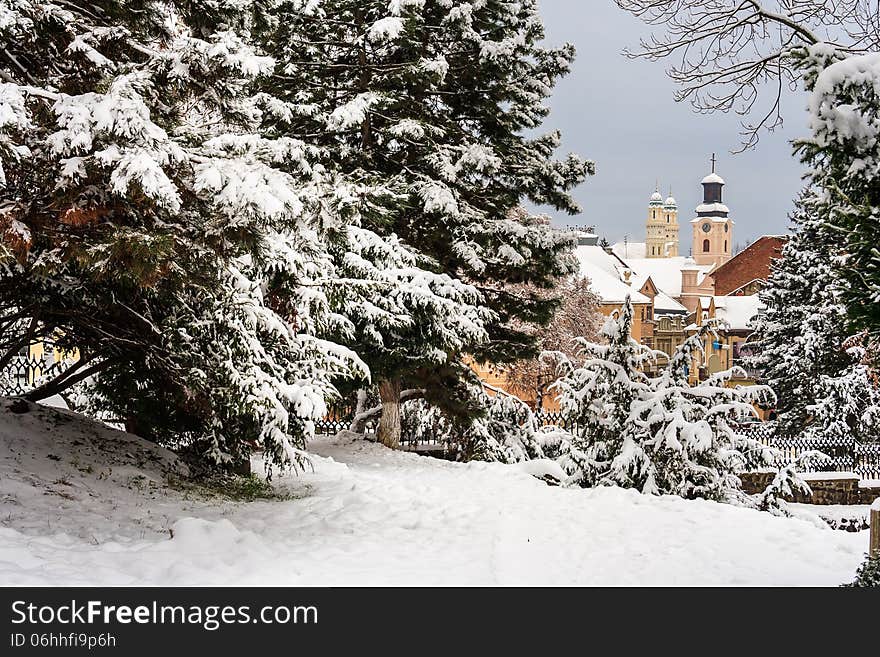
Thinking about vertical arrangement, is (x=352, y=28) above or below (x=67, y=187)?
above

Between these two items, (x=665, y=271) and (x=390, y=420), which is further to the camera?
(x=665, y=271)

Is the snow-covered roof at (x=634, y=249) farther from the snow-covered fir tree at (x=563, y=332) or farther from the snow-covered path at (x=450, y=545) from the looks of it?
the snow-covered path at (x=450, y=545)

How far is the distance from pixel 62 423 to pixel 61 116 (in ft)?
17.5

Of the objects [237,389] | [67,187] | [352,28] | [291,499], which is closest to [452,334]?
[291,499]

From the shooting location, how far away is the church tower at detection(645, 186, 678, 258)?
126m

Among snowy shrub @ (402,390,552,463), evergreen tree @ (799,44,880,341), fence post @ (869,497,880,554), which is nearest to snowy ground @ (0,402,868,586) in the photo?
fence post @ (869,497,880,554)

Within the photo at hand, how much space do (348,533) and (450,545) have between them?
958 mm

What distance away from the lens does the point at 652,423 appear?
10.1 meters

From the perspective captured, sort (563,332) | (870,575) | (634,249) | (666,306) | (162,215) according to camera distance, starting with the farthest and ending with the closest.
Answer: (634,249) → (666,306) → (563,332) → (162,215) → (870,575)

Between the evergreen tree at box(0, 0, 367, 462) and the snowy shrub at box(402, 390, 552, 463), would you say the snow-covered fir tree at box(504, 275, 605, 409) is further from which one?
the evergreen tree at box(0, 0, 367, 462)

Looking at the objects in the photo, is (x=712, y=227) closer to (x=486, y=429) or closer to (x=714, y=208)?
(x=714, y=208)

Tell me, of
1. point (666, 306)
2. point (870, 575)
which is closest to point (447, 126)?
point (870, 575)
